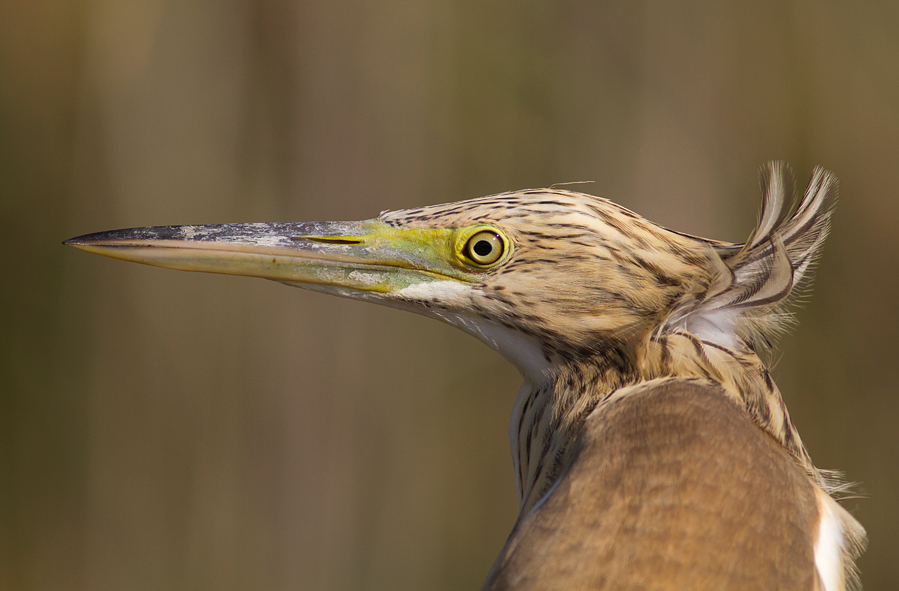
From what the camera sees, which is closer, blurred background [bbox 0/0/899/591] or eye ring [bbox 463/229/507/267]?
eye ring [bbox 463/229/507/267]

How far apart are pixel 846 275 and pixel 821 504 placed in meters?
2.59

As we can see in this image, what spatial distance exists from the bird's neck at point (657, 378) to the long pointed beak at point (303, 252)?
26 centimetres

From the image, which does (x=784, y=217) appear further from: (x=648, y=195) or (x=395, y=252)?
(x=648, y=195)

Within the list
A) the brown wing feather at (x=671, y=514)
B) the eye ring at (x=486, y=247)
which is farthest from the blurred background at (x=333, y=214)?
the brown wing feather at (x=671, y=514)

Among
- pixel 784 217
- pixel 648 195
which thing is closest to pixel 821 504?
pixel 784 217

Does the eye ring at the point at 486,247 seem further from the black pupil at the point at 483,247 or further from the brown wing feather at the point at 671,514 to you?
the brown wing feather at the point at 671,514

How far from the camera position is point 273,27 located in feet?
10.3

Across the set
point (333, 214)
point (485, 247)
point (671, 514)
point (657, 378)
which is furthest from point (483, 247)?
point (333, 214)

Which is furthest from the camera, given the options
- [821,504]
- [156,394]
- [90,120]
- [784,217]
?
[156,394]

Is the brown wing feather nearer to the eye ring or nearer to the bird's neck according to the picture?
the bird's neck

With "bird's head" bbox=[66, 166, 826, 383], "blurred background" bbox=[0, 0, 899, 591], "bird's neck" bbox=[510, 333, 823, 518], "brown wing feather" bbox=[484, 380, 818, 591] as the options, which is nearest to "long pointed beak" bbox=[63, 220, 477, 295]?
"bird's head" bbox=[66, 166, 826, 383]

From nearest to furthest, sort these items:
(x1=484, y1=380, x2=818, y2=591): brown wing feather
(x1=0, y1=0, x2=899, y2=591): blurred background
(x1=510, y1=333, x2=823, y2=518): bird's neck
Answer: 1. (x1=484, y1=380, x2=818, y2=591): brown wing feather
2. (x1=510, y1=333, x2=823, y2=518): bird's neck
3. (x1=0, y1=0, x2=899, y2=591): blurred background

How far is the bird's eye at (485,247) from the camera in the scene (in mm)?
1268

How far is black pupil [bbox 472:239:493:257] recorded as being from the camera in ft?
4.17
